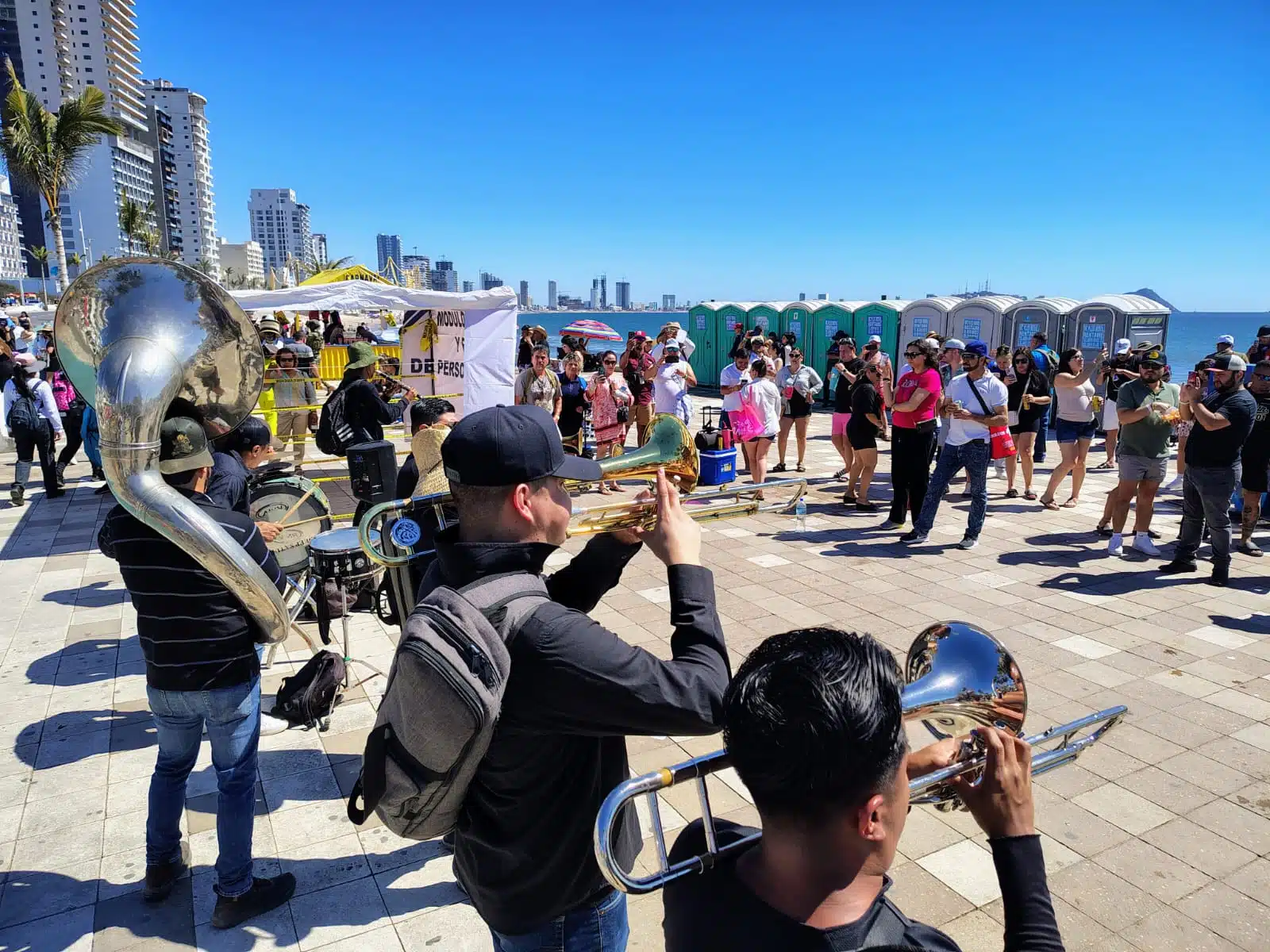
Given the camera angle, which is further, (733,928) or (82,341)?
(82,341)

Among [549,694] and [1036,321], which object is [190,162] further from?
[549,694]

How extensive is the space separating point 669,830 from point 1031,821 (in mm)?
2528

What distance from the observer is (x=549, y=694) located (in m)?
1.47

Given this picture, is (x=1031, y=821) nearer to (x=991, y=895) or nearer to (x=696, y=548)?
(x=696, y=548)

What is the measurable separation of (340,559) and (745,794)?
2508 mm

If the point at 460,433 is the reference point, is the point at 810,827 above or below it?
below

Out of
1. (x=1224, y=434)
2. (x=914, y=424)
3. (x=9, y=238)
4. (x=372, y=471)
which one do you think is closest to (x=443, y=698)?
(x=372, y=471)

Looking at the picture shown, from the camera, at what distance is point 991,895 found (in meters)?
3.16

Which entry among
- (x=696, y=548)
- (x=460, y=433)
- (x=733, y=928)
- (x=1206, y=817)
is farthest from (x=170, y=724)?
(x=1206, y=817)

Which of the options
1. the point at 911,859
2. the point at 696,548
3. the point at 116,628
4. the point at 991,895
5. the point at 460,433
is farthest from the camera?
the point at 116,628

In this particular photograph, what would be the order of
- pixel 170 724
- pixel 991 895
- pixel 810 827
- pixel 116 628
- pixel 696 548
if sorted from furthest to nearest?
1. pixel 116 628
2. pixel 991 895
3. pixel 170 724
4. pixel 696 548
5. pixel 810 827

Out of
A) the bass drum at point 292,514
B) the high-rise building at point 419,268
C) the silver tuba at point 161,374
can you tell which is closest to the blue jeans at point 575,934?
the silver tuba at point 161,374

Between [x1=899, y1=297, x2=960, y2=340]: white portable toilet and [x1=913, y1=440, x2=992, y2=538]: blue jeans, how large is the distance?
9.39m

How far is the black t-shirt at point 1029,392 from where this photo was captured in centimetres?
1002
